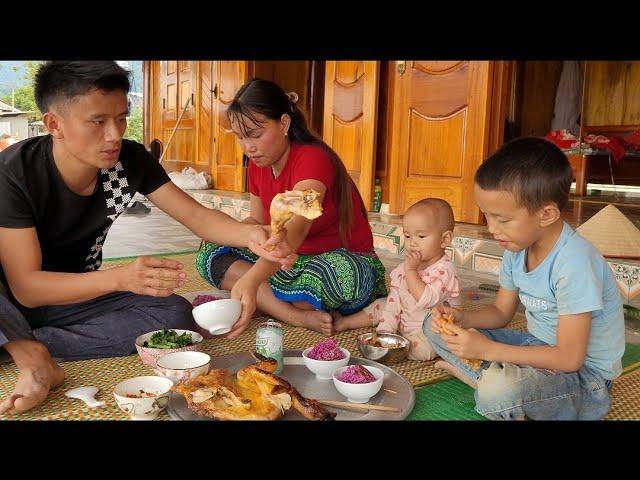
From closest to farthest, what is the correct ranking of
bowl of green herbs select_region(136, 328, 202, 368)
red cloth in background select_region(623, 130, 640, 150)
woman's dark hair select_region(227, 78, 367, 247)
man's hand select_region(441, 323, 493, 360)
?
man's hand select_region(441, 323, 493, 360) → bowl of green herbs select_region(136, 328, 202, 368) → woman's dark hair select_region(227, 78, 367, 247) → red cloth in background select_region(623, 130, 640, 150)

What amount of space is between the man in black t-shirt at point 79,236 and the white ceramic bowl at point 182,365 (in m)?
0.21

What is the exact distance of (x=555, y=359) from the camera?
1604mm

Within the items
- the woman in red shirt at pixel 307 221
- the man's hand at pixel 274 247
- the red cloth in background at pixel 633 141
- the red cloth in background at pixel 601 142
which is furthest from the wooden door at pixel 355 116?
the red cloth in background at pixel 633 141

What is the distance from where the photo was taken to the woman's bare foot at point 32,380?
1683 mm

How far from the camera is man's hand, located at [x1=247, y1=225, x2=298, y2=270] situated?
2.11 metres

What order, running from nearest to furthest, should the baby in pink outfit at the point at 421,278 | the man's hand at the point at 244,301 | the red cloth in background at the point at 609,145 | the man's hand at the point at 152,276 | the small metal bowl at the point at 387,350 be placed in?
the man's hand at the point at 152,276 → the man's hand at the point at 244,301 → the small metal bowl at the point at 387,350 → the baby in pink outfit at the point at 421,278 → the red cloth in background at the point at 609,145

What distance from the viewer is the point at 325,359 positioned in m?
1.91

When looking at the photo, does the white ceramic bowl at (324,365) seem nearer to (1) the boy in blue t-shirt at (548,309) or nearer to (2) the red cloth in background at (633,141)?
(1) the boy in blue t-shirt at (548,309)

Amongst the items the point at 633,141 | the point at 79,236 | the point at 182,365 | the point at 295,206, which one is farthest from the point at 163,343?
the point at 633,141

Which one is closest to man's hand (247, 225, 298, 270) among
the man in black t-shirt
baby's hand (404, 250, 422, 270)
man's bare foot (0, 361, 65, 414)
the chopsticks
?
the man in black t-shirt

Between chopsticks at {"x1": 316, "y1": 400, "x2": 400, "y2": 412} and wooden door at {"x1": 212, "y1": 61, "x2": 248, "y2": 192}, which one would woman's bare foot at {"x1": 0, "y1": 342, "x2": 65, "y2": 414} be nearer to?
chopsticks at {"x1": 316, "y1": 400, "x2": 400, "y2": 412}

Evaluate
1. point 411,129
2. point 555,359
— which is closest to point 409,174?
point 411,129

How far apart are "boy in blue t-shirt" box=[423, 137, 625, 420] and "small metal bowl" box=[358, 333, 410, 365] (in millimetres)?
469

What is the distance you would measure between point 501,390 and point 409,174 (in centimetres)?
363
